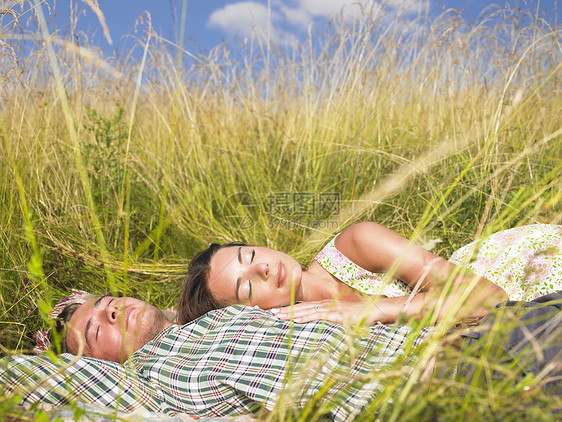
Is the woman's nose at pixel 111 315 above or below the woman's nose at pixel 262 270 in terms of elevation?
below

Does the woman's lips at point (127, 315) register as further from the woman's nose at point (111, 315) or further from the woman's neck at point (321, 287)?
the woman's neck at point (321, 287)

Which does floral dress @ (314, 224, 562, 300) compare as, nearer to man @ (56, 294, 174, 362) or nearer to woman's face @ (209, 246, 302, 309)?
woman's face @ (209, 246, 302, 309)

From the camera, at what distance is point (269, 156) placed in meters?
3.10

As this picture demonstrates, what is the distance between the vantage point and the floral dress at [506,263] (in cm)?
183

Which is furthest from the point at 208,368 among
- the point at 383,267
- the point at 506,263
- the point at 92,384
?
the point at 506,263

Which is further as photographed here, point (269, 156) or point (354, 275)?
point (269, 156)

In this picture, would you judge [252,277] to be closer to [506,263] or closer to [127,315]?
[127,315]

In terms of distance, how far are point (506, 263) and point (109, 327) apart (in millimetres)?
1640

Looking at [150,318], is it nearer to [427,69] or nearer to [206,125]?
[206,125]

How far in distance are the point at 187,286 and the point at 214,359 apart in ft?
1.77

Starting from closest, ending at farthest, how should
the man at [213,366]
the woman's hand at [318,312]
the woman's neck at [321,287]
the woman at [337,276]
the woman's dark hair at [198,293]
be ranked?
the man at [213,366] → the woman's hand at [318,312] → the woman at [337,276] → the woman's dark hair at [198,293] → the woman's neck at [321,287]

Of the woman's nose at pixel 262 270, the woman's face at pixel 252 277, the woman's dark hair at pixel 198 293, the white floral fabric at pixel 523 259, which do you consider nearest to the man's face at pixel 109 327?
the woman's dark hair at pixel 198 293

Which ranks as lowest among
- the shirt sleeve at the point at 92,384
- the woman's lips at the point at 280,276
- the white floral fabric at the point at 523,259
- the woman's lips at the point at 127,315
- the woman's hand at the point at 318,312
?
the shirt sleeve at the point at 92,384

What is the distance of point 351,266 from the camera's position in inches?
81.5
